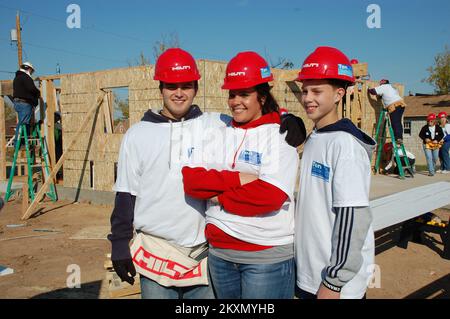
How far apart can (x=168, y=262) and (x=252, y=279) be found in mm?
527

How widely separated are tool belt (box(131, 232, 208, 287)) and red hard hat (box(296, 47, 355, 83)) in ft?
4.00

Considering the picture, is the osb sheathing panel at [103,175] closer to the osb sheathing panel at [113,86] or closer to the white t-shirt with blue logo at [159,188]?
the osb sheathing panel at [113,86]

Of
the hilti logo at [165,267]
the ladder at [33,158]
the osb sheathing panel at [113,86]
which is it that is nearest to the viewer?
the hilti logo at [165,267]

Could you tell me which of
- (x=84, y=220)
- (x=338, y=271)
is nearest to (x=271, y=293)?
(x=338, y=271)

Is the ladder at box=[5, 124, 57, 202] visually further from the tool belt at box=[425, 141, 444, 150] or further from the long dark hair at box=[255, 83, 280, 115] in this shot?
the tool belt at box=[425, 141, 444, 150]

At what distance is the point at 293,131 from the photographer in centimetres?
222

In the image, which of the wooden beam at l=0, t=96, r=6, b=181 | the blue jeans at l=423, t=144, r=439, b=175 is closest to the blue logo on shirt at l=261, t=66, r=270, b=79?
A: the blue jeans at l=423, t=144, r=439, b=175

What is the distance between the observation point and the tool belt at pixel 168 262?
7.77ft

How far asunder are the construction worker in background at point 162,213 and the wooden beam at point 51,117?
35.8 feet

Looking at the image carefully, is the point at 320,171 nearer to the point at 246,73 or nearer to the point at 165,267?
the point at 246,73

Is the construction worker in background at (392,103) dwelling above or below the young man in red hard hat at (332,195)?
above

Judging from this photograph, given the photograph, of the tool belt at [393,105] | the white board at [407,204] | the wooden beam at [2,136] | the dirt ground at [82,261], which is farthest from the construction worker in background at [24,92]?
the tool belt at [393,105]

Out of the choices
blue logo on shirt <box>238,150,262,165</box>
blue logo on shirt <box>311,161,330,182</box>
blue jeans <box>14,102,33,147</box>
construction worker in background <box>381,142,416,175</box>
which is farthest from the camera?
construction worker in background <box>381,142,416,175</box>

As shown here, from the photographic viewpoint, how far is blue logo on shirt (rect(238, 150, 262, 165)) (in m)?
2.25
